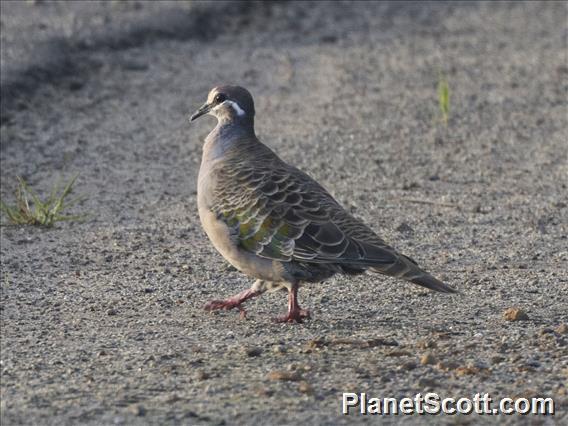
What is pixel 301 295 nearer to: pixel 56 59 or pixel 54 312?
pixel 54 312

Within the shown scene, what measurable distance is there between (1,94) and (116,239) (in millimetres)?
3010

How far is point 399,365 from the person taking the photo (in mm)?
6363

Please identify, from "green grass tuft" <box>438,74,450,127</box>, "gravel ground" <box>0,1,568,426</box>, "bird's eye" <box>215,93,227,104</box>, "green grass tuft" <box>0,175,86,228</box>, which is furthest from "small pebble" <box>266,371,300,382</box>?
"green grass tuft" <box>438,74,450,127</box>

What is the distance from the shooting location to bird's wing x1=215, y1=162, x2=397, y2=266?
6.96 metres

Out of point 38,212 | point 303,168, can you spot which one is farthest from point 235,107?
point 303,168

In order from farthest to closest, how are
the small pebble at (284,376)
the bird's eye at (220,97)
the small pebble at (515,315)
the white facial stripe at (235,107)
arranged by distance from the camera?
1. the bird's eye at (220,97)
2. the white facial stripe at (235,107)
3. the small pebble at (515,315)
4. the small pebble at (284,376)

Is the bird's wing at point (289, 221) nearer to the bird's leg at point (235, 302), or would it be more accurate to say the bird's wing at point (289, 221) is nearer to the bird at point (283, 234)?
the bird at point (283, 234)

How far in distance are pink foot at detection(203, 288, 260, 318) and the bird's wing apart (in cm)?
34

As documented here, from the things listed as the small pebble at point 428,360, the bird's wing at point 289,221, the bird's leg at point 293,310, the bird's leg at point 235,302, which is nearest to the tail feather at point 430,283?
the bird's wing at point 289,221

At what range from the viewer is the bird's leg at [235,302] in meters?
7.35

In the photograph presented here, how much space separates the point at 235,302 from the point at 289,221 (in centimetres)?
61

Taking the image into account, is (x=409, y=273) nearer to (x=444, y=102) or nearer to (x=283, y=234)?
(x=283, y=234)

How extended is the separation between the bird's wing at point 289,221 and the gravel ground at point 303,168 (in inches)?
16.8

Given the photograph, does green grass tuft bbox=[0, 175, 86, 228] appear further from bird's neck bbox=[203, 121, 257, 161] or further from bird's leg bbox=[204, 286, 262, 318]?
bird's leg bbox=[204, 286, 262, 318]
